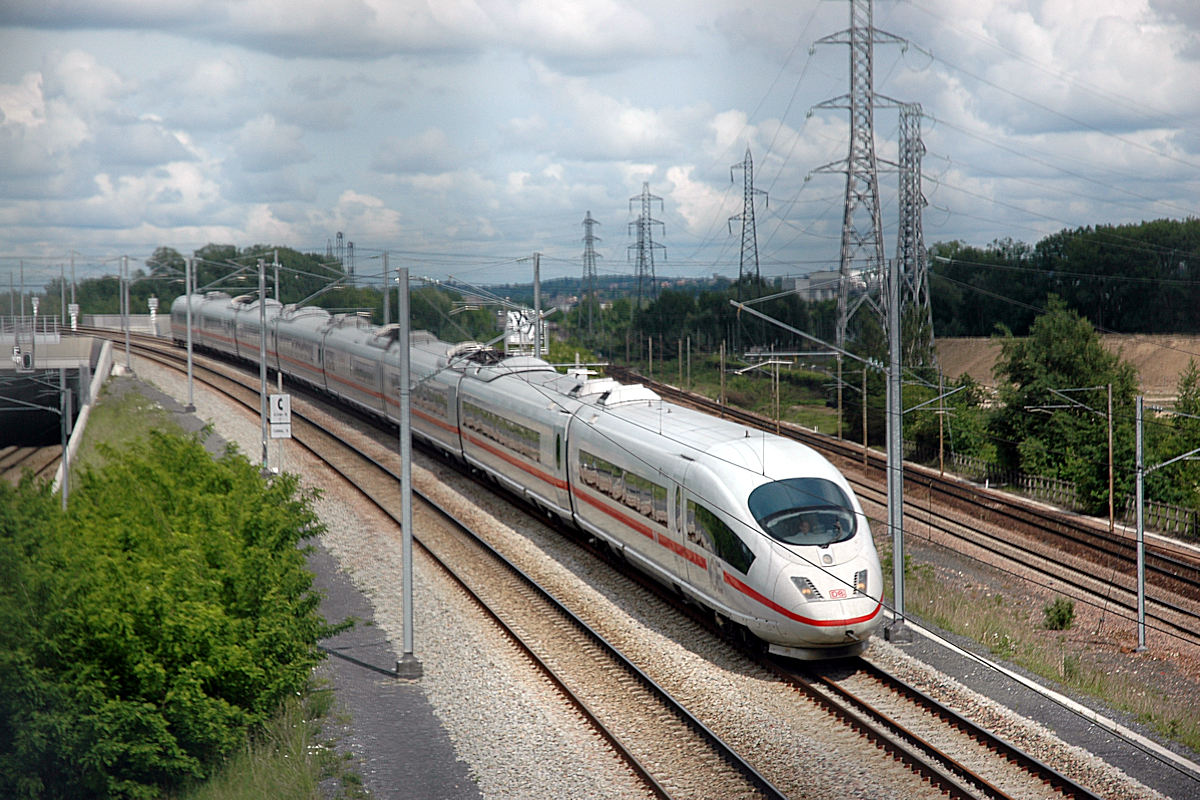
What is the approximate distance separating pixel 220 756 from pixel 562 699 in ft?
15.5

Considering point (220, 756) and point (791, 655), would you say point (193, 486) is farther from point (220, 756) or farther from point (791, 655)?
point (791, 655)

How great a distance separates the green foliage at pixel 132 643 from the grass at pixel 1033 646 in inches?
433

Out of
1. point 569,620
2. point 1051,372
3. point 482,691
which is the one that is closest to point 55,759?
point 482,691

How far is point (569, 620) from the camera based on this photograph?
62.7ft

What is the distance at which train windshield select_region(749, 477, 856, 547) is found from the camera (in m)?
16.3

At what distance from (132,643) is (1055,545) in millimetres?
25915

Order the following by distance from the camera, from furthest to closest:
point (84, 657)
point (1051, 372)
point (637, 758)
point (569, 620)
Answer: point (1051, 372), point (569, 620), point (637, 758), point (84, 657)

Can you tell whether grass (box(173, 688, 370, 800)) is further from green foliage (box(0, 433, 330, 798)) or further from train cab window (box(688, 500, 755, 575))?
train cab window (box(688, 500, 755, 575))

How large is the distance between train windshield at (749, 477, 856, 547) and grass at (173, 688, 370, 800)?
6.89 meters

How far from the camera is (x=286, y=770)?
12.8 m

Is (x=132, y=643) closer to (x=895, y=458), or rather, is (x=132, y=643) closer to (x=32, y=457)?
(x=895, y=458)

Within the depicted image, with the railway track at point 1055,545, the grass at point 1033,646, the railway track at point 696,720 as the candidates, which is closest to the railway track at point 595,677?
the railway track at point 696,720

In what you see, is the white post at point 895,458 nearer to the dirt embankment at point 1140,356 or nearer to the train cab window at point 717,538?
the train cab window at point 717,538

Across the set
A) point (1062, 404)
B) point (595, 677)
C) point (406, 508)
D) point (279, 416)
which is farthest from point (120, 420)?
point (1062, 404)
